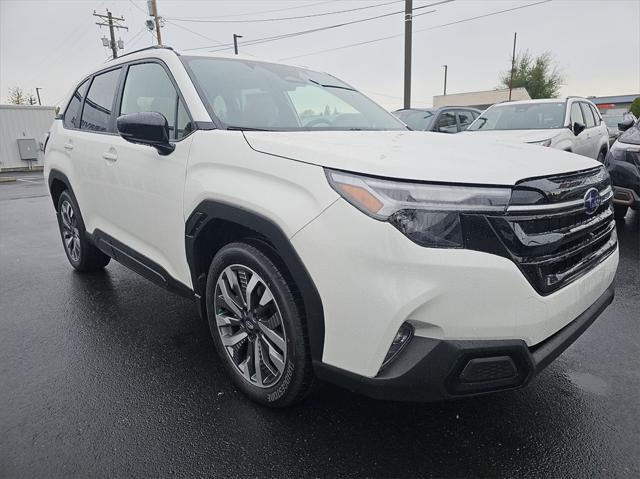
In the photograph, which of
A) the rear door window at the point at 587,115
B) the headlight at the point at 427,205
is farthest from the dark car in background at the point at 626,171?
the headlight at the point at 427,205

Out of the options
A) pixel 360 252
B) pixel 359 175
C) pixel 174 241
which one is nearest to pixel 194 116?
pixel 174 241

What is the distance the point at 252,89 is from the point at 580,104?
25.9 ft

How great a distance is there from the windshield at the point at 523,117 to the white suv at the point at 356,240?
6.00 m

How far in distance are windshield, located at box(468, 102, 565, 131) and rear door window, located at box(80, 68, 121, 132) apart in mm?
6396

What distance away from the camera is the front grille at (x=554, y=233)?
170cm

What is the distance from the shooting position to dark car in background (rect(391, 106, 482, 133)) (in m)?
9.51

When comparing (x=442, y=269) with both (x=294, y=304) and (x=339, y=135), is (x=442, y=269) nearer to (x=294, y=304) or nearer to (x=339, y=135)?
(x=294, y=304)

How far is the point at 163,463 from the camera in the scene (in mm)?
1980

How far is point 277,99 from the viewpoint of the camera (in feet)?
9.44

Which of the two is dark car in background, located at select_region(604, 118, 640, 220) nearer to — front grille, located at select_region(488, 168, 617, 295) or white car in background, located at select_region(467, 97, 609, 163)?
white car in background, located at select_region(467, 97, 609, 163)

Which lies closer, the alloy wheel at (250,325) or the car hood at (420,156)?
the car hood at (420,156)

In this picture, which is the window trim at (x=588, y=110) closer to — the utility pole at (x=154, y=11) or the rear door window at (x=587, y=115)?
the rear door window at (x=587, y=115)

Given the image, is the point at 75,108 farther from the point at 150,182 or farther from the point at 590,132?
the point at 590,132

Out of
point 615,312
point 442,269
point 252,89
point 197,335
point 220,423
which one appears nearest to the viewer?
point 442,269
